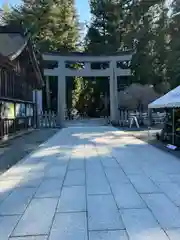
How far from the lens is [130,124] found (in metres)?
19.5

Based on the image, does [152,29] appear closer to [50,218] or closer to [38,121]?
[38,121]

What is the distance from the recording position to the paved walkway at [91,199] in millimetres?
3061

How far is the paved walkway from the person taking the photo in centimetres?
306

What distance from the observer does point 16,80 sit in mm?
15805

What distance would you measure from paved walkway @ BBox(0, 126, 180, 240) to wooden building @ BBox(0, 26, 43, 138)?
5777mm

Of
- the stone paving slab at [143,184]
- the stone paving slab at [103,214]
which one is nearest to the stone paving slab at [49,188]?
the stone paving slab at [103,214]

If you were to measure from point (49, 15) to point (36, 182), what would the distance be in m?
27.0

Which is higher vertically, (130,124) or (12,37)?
(12,37)

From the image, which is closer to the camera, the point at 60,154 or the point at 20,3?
the point at 60,154

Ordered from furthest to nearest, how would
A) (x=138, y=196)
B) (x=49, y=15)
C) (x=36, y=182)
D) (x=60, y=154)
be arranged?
1. (x=49, y=15)
2. (x=60, y=154)
3. (x=36, y=182)
4. (x=138, y=196)

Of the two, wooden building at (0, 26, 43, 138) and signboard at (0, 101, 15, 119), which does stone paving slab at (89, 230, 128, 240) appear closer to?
wooden building at (0, 26, 43, 138)

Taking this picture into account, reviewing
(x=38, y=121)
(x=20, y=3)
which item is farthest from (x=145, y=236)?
(x=20, y=3)

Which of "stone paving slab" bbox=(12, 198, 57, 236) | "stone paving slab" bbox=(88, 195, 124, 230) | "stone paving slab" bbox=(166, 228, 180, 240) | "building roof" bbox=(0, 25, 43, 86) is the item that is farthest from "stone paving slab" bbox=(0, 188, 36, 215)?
"building roof" bbox=(0, 25, 43, 86)

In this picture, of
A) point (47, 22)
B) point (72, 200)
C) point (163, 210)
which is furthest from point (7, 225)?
point (47, 22)
